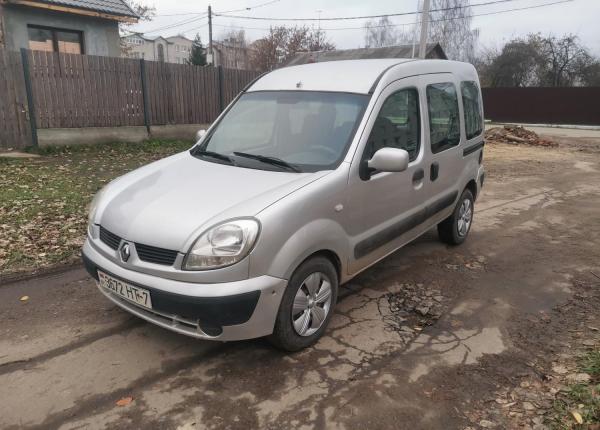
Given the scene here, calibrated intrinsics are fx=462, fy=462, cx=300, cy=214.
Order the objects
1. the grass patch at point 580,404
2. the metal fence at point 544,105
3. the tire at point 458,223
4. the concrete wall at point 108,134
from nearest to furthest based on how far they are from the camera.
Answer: the grass patch at point 580,404 < the tire at point 458,223 < the concrete wall at point 108,134 < the metal fence at point 544,105

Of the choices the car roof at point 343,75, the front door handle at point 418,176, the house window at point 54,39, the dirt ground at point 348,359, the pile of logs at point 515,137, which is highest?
the house window at point 54,39

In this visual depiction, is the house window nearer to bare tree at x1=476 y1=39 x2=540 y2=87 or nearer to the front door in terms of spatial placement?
the front door

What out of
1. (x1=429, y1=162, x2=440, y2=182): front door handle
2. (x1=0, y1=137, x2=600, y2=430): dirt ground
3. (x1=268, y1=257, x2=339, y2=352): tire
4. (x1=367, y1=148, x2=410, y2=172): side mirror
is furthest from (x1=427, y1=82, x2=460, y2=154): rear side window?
(x1=268, y1=257, x2=339, y2=352): tire

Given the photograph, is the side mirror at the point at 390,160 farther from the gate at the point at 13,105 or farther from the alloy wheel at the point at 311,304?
the gate at the point at 13,105

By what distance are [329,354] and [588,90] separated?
29.0m

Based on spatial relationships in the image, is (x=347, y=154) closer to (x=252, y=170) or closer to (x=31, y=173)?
(x=252, y=170)

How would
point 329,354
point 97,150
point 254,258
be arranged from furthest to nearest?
Answer: point 97,150 < point 329,354 < point 254,258

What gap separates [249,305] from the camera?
2705 millimetres

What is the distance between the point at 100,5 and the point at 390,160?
12.6 metres

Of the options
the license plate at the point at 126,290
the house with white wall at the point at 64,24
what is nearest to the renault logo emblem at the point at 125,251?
the license plate at the point at 126,290

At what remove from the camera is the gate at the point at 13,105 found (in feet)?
31.1

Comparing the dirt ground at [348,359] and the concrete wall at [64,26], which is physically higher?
the concrete wall at [64,26]

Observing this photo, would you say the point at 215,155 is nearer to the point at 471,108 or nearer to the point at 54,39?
the point at 471,108

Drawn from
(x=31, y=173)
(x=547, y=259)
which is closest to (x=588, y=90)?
(x=547, y=259)
